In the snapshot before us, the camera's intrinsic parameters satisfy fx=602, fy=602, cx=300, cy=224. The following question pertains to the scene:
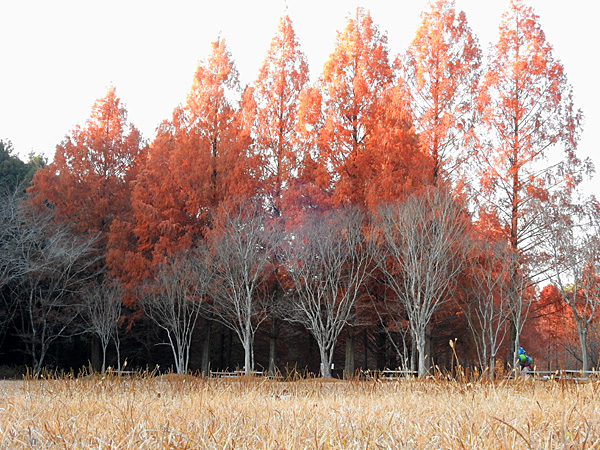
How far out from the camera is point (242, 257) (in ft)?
60.3

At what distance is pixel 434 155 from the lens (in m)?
18.6

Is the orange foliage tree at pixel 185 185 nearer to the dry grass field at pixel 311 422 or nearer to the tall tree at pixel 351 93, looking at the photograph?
the tall tree at pixel 351 93

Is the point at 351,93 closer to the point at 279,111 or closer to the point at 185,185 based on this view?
the point at 279,111

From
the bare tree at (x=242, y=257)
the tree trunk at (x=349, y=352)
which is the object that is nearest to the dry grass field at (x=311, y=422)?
the bare tree at (x=242, y=257)

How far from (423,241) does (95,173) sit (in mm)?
13970

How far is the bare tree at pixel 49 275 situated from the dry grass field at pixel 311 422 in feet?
44.9

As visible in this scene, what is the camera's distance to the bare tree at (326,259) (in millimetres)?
17562

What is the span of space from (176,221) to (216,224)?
269 centimetres

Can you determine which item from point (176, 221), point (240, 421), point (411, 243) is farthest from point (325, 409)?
point (176, 221)

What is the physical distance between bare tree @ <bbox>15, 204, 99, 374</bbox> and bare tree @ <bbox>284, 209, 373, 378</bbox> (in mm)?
7364

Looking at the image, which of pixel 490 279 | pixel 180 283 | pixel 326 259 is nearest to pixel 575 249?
pixel 490 279

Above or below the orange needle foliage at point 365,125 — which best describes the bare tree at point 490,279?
below

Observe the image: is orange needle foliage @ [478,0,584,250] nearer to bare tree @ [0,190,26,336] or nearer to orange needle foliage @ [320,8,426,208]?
orange needle foliage @ [320,8,426,208]

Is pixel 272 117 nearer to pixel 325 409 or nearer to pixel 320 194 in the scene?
pixel 320 194
